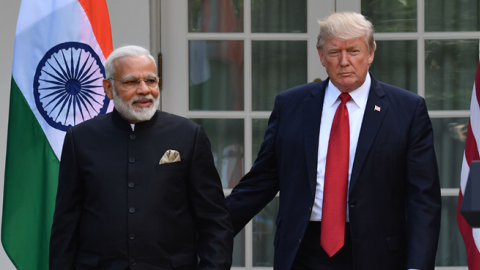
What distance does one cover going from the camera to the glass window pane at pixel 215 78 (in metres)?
3.87

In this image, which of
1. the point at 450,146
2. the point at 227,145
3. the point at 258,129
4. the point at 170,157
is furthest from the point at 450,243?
the point at 170,157

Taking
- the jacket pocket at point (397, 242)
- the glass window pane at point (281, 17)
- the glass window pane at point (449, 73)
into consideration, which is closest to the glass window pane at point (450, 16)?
the glass window pane at point (449, 73)

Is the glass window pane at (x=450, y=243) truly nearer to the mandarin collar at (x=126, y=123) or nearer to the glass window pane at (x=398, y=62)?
the glass window pane at (x=398, y=62)

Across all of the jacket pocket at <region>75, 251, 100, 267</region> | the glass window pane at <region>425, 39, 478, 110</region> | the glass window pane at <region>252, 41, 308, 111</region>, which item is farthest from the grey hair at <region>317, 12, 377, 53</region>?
the glass window pane at <region>425, 39, 478, 110</region>

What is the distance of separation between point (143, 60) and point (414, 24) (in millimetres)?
2231

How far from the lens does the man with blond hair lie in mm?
2139

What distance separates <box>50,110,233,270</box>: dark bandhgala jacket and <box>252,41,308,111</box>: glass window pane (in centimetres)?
175

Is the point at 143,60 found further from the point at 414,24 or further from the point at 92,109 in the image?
the point at 414,24

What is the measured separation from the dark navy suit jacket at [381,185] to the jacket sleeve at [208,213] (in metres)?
0.26

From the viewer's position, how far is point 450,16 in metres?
3.84

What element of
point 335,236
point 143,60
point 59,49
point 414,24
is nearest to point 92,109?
point 59,49

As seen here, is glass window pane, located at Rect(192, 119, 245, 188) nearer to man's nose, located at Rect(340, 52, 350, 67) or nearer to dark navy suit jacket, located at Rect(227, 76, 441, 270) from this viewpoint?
dark navy suit jacket, located at Rect(227, 76, 441, 270)

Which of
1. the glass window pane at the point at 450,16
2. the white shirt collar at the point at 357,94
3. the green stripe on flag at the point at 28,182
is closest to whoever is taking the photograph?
the white shirt collar at the point at 357,94

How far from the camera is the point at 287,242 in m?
2.25
